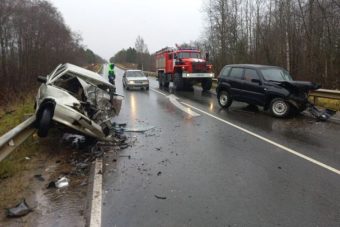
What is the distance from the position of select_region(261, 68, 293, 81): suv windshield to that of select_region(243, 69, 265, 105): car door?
11.4 inches

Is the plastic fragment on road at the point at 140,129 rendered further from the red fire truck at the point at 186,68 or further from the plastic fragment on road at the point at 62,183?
the red fire truck at the point at 186,68

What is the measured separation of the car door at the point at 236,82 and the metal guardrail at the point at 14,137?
8.83 m

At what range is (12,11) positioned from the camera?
35.6 m

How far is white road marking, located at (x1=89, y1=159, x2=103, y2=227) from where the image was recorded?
442 cm

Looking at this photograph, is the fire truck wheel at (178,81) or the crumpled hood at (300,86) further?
the fire truck wheel at (178,81)

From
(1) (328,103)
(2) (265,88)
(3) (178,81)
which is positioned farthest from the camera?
(3) (178,81)

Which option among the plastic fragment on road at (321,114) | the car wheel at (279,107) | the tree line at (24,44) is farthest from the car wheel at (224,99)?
the tree line at (24,44)

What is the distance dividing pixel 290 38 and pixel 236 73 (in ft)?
41.0

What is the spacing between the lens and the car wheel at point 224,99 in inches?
590

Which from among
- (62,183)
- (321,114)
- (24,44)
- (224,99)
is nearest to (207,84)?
(224,99)

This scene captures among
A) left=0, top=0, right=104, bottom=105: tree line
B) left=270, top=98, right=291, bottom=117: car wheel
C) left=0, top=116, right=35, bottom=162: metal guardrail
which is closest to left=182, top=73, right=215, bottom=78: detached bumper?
left=0, top=0, right=104, bottom=105: tree line

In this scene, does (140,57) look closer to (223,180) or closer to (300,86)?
(300,86)

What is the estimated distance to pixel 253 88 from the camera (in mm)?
13391

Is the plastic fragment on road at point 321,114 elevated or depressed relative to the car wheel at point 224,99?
depressed
